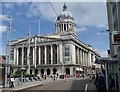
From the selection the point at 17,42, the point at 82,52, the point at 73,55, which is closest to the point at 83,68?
the point at 82,52

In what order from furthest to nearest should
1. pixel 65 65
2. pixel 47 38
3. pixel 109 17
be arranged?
pixel 47 38, pixel 65 65, pixel 109 17

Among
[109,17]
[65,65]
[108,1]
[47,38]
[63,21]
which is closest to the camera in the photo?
[108,1]

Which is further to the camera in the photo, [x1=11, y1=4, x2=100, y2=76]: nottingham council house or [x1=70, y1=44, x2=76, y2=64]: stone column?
[x1=70, y1=44, x2=76, y2=64]: stone column

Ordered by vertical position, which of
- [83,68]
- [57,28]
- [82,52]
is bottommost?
[83,68]

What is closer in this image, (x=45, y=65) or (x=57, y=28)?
(x=45, y=65)

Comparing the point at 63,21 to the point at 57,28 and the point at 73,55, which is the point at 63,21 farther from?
the point at 73,55

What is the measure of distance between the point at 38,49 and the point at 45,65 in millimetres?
8768

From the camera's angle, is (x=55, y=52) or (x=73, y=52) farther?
(x=55, y=52)

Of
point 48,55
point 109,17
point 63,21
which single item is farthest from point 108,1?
point 63,21

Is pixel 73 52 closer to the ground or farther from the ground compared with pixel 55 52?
closer to the ground

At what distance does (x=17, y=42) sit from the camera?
120m

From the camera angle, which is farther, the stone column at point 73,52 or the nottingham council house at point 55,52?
the stone column at point 73,52

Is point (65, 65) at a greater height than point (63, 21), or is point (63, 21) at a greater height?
point (63, 21)

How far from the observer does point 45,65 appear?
110625 millimetres
